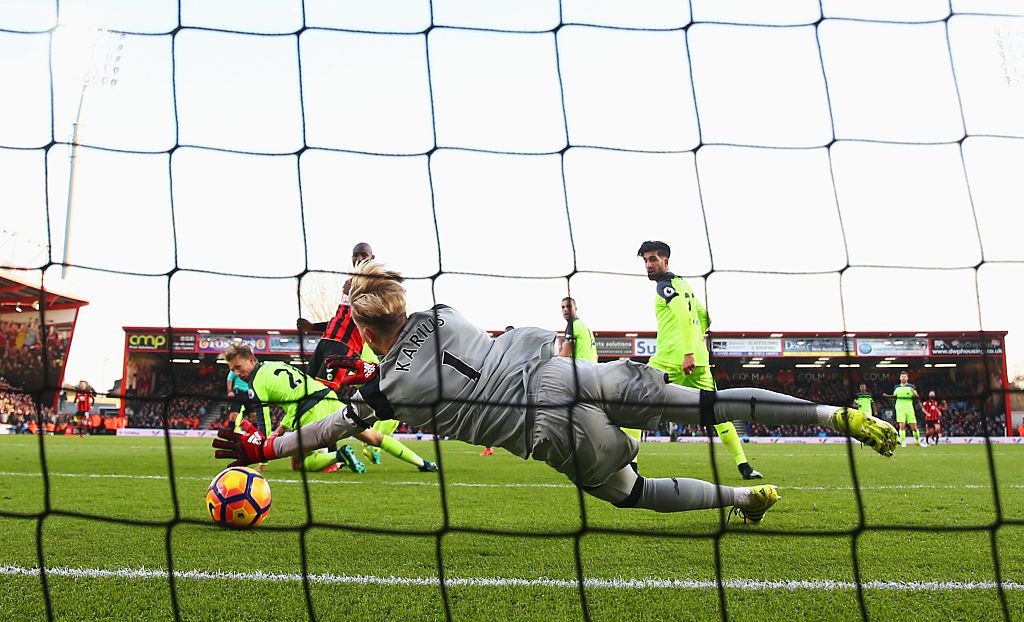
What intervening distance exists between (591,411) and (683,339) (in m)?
2.93

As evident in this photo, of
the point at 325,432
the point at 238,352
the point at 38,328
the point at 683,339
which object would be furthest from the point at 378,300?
the point at 38,328

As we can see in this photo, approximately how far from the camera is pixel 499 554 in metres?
2.95

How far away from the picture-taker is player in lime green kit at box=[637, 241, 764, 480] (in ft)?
17.5

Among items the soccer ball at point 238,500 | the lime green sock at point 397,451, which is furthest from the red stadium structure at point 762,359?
the soccer ball at point 238,500

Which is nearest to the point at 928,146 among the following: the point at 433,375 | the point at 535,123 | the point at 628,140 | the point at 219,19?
the point at 628,140

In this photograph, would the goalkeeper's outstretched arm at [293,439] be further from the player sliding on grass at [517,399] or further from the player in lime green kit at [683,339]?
the player in lime green kit at [683,339]

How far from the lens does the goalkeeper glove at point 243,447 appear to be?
9.02 feet

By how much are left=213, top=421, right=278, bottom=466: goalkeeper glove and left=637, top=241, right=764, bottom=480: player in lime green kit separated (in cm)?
298

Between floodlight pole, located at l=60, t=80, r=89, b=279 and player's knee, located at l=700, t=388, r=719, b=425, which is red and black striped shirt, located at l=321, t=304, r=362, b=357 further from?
player's knee, located at l=700, t=388, r=719, b=425

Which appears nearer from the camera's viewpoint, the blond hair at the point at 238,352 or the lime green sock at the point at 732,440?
the lime green sock at the point at 732,440

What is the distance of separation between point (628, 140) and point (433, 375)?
135 centimetres

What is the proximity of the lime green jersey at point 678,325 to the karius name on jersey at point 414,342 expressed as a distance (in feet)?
9.14

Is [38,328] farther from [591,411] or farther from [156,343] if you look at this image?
[156,343]

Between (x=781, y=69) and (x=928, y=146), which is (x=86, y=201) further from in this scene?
(x=928, y=146)
